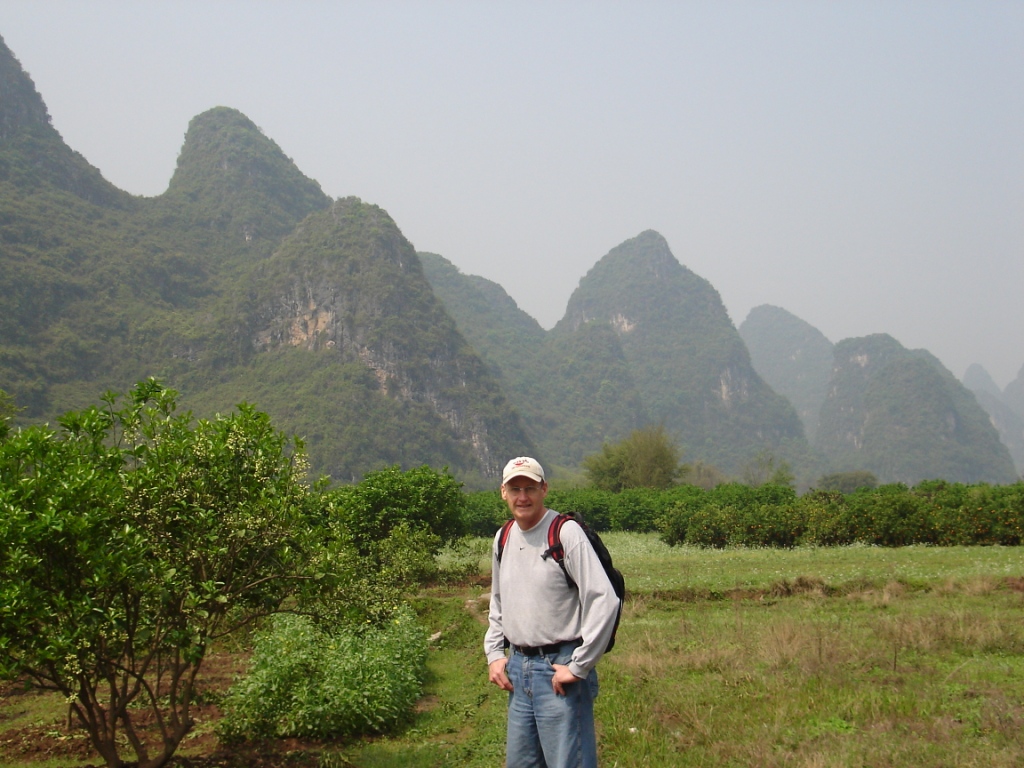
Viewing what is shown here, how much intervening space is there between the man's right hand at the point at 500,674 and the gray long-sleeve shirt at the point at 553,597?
0.15 feet

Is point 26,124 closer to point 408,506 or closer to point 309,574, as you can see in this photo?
point 408,506

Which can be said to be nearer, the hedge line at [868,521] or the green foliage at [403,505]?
the green foliage at [403,505]

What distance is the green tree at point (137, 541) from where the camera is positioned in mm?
4363

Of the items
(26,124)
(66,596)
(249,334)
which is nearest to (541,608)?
(66,596)

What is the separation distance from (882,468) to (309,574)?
584 ft

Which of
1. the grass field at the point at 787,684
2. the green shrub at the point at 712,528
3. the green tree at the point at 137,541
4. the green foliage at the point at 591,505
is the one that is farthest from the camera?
the green foliage at the point at 591,505

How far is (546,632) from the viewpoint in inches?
138

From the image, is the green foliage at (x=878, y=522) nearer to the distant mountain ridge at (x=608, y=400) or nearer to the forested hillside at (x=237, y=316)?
the forested hillside at (x=237, y=316)

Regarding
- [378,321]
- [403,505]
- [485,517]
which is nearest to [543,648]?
[403,505]

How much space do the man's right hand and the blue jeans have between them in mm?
32

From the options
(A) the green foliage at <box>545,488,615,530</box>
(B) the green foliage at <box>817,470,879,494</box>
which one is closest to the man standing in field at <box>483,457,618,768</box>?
(A) the green foliage at <box>545,488,615,530</box>

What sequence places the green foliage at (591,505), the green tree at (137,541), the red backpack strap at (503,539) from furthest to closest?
the green foliage at (591,505), the green tree at (137,541), the red backpack strap at (503,539)

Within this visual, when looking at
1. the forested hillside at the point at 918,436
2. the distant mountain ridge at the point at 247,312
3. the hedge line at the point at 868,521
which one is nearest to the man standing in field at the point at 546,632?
the hedge line at the point at 868,521

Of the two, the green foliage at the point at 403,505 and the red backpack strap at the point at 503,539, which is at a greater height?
the red backpack strap at the point at 503,539
